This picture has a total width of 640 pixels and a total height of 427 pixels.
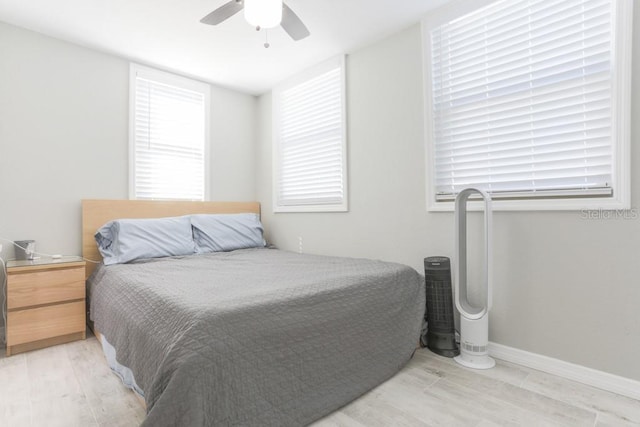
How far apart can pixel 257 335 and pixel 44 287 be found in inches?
78.7

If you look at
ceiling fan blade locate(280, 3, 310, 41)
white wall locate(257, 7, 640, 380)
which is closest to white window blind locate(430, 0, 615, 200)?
white wall locate(257, 7, 640, 380)

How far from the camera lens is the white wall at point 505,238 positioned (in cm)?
174

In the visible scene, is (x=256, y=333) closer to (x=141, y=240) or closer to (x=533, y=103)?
(x=141, y=240)

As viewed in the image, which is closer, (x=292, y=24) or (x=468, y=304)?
(x=292, y=24)

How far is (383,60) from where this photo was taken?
2.80 meters

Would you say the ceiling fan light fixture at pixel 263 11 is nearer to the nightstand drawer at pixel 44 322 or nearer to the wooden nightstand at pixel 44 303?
the wooden nightstand at pixel 44 303

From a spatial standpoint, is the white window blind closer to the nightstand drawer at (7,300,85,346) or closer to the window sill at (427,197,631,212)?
the window sill at (427,197,631,212)

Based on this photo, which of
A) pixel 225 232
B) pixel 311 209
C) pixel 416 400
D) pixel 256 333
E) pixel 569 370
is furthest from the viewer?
pixel 311 209

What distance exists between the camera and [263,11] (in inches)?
68.1

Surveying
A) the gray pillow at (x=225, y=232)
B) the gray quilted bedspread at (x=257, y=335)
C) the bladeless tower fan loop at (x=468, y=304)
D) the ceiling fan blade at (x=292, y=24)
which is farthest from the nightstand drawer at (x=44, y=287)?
the bladeless tower fan loop at (x=468, y=304)

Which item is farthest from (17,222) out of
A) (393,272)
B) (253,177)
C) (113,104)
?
(393,272)

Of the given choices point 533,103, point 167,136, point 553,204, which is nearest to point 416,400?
point 553,204

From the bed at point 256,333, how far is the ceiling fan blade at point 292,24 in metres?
1.59

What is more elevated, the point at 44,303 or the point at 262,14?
the point at 262,14
